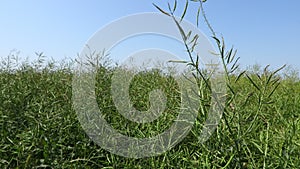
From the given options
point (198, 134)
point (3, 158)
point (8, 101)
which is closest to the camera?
point (198, 134)

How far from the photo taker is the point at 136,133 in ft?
5.62

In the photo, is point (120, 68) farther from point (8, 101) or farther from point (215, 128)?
point (215, 128)

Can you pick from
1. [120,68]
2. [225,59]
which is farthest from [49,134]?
[120,68]

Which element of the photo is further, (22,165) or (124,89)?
(124,89)

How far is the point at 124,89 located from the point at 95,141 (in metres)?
0.66

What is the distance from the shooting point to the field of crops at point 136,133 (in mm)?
1200

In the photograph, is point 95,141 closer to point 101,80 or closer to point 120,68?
point 101,80

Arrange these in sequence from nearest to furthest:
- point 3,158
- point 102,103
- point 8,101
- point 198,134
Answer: point 198,134, point 3,158, point 8,101, point 102,103

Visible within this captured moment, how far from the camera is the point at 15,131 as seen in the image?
1671mm

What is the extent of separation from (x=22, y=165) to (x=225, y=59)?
105cm

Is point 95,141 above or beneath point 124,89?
beneath

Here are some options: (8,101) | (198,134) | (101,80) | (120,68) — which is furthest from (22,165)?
(120,68)

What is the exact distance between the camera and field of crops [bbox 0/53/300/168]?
1.20m

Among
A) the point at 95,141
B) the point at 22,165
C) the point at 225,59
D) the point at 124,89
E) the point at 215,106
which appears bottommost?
the point at 22,165
